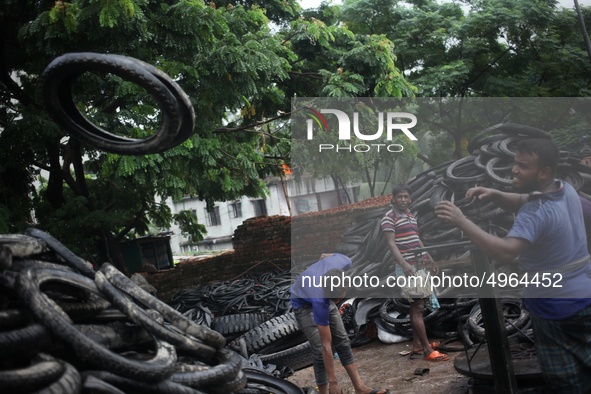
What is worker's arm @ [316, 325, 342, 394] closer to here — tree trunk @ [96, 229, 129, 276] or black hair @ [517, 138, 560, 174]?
black hair @ [517, 138, 560, 174]

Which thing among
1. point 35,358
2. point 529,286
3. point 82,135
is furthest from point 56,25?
point 529,286

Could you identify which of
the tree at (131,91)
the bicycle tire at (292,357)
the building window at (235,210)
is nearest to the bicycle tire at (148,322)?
the bicycle tire at (292,357)

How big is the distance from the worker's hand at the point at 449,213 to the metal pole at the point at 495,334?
0.81ft

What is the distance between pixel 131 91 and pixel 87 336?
209 inches

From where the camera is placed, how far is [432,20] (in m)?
14.2

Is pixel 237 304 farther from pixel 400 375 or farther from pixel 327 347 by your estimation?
pixel 327 347

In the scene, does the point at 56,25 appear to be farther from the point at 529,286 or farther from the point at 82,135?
the point at 529,286

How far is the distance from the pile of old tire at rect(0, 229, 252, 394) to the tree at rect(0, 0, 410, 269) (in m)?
3.84

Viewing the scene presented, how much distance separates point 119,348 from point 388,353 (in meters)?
4.45

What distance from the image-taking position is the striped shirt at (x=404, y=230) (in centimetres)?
495

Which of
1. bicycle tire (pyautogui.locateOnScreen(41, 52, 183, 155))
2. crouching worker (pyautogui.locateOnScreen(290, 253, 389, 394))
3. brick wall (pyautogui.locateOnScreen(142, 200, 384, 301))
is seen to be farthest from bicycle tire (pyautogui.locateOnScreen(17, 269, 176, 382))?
brick wall (pyautogui.locateOnScreen(142, 200, 384, 301))

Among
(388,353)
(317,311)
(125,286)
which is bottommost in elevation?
(388,353)

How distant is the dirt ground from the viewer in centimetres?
543

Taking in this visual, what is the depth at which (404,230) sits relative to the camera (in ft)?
16.5
